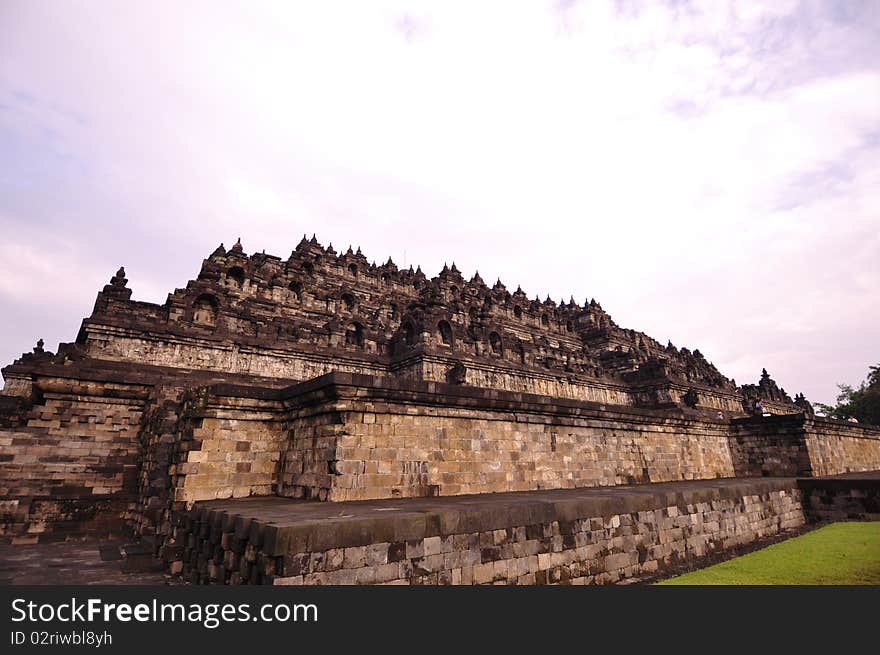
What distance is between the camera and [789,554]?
7977mm

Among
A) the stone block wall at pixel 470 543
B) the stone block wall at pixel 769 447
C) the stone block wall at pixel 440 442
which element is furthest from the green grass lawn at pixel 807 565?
the stone block wall at pixel 769 447

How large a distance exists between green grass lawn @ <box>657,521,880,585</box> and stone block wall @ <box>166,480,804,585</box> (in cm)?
49

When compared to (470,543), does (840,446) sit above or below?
above

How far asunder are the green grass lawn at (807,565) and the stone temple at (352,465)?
1.78 ft

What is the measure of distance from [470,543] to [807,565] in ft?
20.4

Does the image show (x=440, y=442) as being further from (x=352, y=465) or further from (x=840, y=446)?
(x=840, y=446)

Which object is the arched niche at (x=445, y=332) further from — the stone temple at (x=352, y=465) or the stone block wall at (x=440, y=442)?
the stone block wall at (x=440, y=442)

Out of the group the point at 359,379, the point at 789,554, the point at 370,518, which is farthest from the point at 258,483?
the point at 789,554

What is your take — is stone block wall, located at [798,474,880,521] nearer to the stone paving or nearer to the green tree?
the stone paving

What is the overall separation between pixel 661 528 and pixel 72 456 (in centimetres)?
1322

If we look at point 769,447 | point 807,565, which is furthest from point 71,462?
point 769,447

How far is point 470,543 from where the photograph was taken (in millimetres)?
4949

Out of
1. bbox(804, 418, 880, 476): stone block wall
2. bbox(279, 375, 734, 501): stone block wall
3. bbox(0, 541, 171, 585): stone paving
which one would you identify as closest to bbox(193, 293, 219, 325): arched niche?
bbox(0, 541, 171, 585): stone paving

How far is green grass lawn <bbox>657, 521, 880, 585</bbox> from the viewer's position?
6.24 meters
